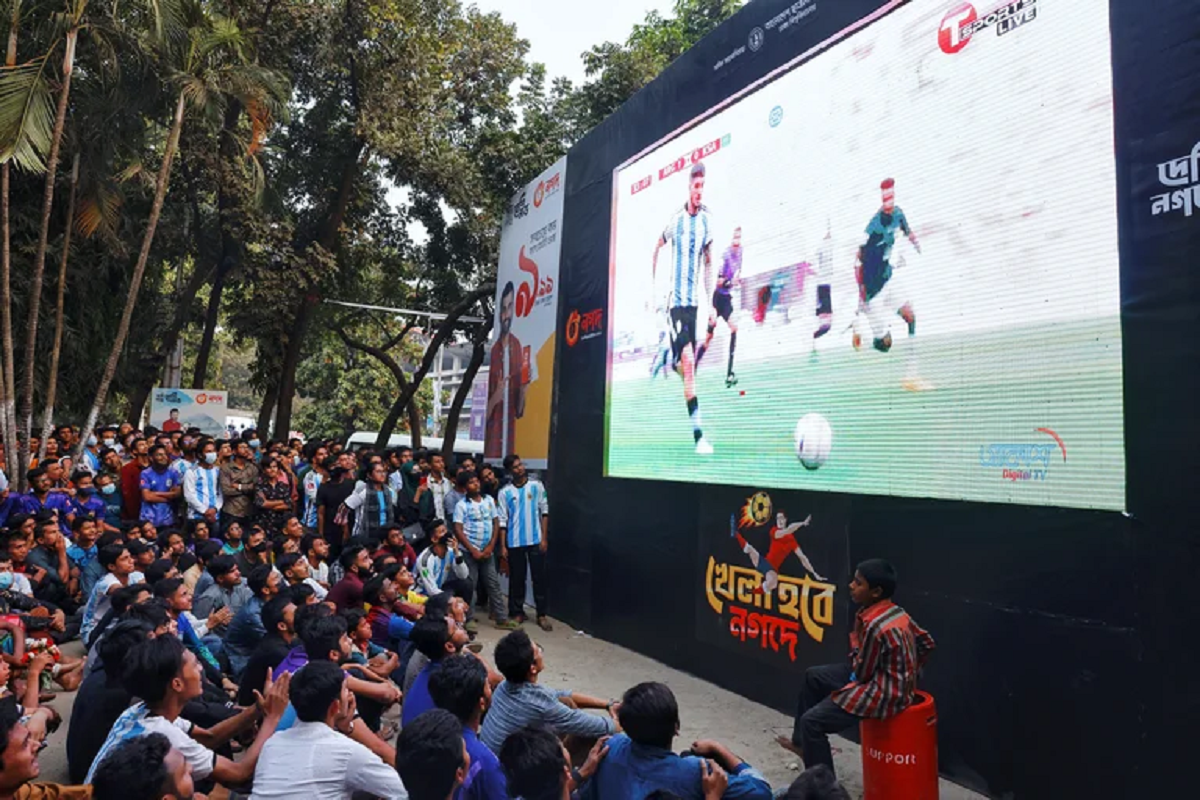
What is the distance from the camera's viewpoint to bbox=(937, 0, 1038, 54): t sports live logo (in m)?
4.71

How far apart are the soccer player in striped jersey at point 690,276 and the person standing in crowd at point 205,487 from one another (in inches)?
186

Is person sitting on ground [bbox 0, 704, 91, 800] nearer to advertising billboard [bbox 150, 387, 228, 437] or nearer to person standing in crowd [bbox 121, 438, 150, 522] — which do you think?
person standing in crowd [bbox 121, 438, 150, 522]

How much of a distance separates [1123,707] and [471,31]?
1459cm

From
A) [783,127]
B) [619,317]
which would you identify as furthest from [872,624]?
[619,317]

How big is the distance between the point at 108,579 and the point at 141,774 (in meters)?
4.12

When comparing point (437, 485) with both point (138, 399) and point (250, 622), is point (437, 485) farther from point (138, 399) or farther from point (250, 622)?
point (138, 399)

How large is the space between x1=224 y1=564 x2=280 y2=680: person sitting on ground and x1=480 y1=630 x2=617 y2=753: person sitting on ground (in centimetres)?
248

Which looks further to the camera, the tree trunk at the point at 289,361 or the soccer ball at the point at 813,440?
the tree trunk at the point at 289,361

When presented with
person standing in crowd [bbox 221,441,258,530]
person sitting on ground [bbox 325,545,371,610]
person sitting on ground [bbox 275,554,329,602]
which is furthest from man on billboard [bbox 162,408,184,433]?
person sitting on ground [bbox 325,545,371,610]

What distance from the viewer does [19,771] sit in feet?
9.03

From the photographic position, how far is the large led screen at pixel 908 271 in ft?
14.3

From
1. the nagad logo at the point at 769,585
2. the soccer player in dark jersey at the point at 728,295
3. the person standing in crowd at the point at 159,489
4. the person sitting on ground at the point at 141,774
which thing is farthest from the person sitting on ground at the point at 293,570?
the person sitting on ground at the point at 141,774

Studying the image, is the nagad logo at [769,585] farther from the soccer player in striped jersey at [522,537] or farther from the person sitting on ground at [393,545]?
the soccer player in striped jersey at [522,537]

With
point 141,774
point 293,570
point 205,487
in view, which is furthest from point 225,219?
point 141,774
